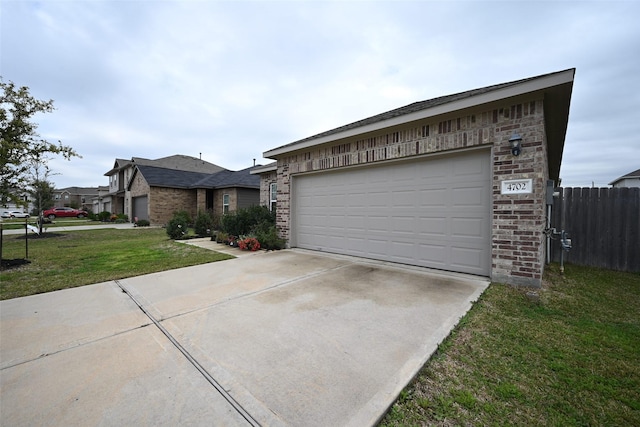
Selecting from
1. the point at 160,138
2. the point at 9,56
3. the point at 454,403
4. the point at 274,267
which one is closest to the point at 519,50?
the point at 274,267

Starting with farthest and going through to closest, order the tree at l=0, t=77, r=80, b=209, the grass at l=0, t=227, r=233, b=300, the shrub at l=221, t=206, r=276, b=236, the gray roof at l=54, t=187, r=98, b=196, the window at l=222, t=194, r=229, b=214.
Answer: the gray roof at l=54, t=187, r=98, b=196, the window at l=222, t=194, r=229, b=214, the shrub at l=221, t=206, r=276, b=236, the tree at l=0, t=77, r=80, b=209, the grass at l=0, t=227, r=233, b=300

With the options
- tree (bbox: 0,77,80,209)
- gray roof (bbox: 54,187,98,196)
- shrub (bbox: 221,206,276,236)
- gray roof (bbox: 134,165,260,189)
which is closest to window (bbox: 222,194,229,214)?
gray roof (bbox: 134,165,260,189)

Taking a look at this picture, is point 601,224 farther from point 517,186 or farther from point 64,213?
point 64,213

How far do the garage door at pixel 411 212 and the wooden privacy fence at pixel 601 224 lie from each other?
163 inches

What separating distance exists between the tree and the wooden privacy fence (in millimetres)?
14208

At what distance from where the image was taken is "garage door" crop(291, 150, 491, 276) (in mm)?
4828

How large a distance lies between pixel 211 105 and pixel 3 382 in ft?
43.5

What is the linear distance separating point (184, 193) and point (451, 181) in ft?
66.6

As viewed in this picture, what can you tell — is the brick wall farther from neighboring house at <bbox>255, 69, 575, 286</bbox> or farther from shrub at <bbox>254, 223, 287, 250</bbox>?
shrub at <bbox>254, 223, 287, 250</bbox>

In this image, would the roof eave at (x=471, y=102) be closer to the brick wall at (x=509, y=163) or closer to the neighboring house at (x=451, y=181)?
the neighboring house at (x=451, y=181)

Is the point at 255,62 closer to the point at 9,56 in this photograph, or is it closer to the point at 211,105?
the point at 211,105

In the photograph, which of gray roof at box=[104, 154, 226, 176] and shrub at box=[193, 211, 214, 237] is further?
gray roof at box=[104, 154, 226, 176]

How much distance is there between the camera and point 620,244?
608cm

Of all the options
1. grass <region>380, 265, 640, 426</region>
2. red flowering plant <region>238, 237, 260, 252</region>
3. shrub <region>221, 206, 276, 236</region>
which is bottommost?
grass <region>380, 265, 640, 426</region>
